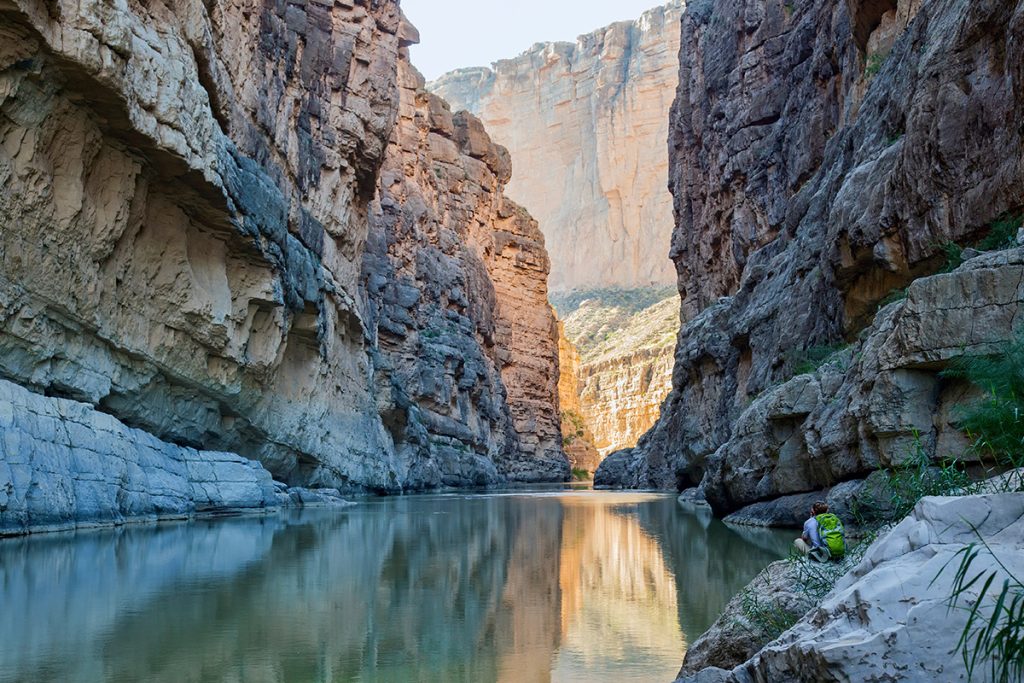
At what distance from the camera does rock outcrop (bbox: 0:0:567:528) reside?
16.3 meters

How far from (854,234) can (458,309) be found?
41.1 metres

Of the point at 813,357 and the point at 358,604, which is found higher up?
the point at 813,357

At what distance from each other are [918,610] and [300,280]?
1018 inches

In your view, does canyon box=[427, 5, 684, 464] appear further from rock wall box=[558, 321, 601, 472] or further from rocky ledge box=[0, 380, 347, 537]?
rocky ledge box=[0, 380, 347, 537]

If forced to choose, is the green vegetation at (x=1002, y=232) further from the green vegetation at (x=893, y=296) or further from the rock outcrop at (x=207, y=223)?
the rock outcrop at (x=207, y=223)

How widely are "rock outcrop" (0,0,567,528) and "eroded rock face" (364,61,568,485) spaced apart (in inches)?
262

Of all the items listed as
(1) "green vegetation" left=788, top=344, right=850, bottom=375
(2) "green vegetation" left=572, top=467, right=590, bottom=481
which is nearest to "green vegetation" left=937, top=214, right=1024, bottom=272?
(1) "green vegetation" left=788, top=344, right=850, bottom=375

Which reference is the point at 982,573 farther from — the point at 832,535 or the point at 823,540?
the point at 823,540

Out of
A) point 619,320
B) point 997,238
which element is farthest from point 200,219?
point 619,320

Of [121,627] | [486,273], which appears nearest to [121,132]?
[121,627]

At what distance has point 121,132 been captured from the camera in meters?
17.9

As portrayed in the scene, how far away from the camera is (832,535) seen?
6348mm

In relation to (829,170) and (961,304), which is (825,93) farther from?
(961,304)

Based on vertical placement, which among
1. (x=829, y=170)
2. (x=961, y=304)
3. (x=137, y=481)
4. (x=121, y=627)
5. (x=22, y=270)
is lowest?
(x=121, y=627)
